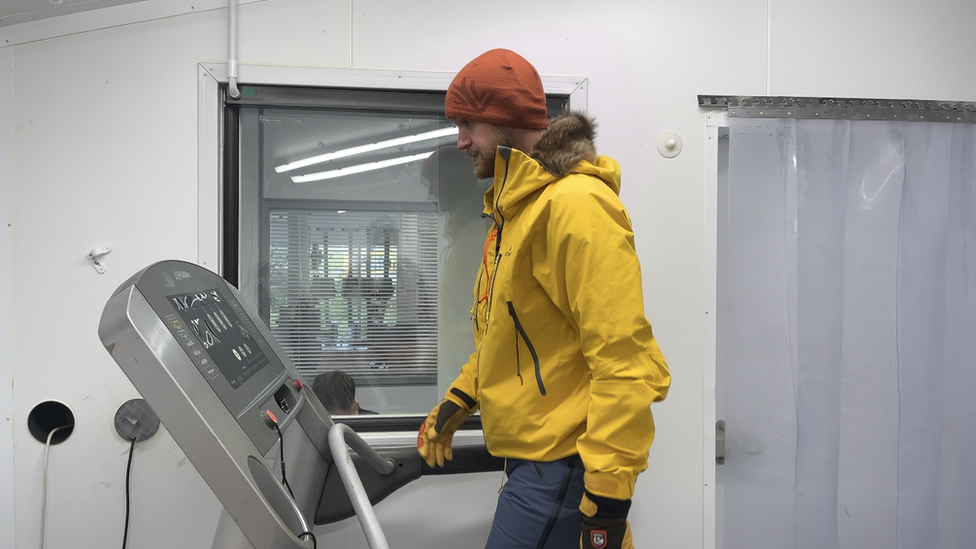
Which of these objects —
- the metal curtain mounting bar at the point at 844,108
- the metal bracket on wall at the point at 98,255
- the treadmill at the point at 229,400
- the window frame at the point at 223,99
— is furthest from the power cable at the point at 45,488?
the metal curtain mounting bar at the point at 844,108

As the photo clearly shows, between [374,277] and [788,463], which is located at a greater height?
[374,277]

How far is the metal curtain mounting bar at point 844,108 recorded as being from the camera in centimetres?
173

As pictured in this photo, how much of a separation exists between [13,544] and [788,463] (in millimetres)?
2452

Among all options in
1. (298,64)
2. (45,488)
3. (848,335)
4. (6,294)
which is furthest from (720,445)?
(6,294)

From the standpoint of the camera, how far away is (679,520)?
68.2 inches

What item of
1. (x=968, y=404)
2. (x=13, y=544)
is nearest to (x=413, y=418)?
(x=13, y=544)

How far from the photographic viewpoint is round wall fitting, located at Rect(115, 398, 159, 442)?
5.06ft

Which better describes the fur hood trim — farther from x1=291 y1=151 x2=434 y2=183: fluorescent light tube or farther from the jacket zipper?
x1=291 y1=151 x2=434 y2=183: fluorescent light tube

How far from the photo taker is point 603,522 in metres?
0.93

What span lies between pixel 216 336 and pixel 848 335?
1.92m

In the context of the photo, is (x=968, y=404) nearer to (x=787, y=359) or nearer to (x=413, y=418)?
(x=787, y=359)

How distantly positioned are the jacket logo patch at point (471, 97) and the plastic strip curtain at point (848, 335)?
100 cm

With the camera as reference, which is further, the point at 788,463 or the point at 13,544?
the point at 788,463

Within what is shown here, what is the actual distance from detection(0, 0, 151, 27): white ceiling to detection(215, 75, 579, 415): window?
46 centimetres
